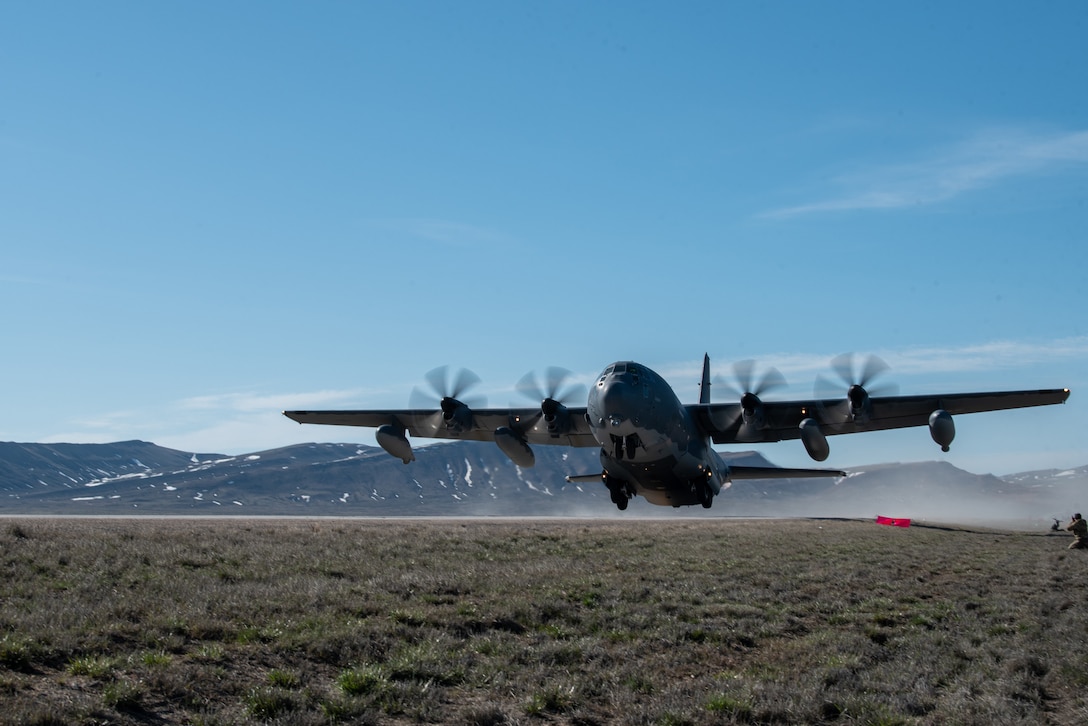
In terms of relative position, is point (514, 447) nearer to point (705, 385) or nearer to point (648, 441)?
point (648, 441)

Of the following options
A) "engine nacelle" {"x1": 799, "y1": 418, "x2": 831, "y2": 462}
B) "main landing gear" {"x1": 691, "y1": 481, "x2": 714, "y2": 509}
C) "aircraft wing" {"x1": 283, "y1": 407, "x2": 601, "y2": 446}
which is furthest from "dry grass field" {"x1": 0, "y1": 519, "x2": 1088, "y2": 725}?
"aircraft wing" {"x1": 283, "y1": 407, "x2": 601, "y2": 446}

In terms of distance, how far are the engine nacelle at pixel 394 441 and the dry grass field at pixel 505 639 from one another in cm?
678

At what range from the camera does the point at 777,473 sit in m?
36.5

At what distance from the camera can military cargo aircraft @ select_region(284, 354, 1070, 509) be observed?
29641 mm

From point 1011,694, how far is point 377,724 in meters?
9.75

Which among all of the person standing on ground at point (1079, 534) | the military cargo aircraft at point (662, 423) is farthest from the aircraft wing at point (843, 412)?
the person standing on ground at point (1079, 534)

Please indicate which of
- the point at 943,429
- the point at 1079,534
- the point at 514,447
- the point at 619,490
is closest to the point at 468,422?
the point at 514,447

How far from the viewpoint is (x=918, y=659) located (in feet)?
54.6

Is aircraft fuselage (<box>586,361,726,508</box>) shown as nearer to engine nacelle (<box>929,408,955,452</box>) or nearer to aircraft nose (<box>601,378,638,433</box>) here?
aircraft nose (<box>601,378,638,433</box>)

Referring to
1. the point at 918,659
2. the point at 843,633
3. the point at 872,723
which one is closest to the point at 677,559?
the point at 843,633

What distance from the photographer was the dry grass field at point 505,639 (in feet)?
40.4

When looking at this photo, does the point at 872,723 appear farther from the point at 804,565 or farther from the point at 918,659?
the point at 804,565

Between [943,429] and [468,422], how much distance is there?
17.6 meters

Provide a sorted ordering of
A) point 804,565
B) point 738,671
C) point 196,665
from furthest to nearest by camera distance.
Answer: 1. point 804,565
2. point 738,671
3. point 196,665
